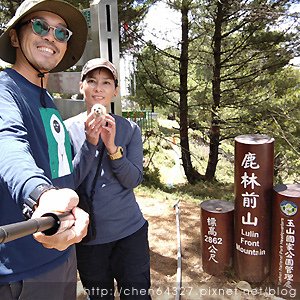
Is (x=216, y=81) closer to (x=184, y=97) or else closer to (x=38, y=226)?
(x=184, y=97)

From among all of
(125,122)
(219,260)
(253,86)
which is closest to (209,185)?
(253,86)

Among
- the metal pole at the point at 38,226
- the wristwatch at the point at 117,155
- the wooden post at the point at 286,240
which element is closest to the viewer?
the metal pole at the point at 38,226

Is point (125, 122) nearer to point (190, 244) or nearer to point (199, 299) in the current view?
point (199, 299)

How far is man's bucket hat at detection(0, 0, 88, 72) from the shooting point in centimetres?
121

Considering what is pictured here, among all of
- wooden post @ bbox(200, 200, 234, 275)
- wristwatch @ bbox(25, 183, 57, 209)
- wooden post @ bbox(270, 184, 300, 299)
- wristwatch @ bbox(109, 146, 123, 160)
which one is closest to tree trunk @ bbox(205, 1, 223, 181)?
wooden post @ bbox(200, 200, 234, 275)

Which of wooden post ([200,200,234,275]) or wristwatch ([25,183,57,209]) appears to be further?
wooden post ([200,200,234,275])

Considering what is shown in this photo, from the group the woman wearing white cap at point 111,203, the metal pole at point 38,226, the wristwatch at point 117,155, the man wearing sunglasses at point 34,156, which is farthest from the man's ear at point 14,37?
the metal pole at point 38,226

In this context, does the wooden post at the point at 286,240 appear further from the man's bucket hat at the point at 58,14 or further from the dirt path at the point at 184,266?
the man's bucket hat at the point at 58,14

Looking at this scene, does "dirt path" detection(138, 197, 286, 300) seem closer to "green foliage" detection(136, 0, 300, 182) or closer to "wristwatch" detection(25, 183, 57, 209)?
"wristwatch" detection(25, 183, 57, 209)

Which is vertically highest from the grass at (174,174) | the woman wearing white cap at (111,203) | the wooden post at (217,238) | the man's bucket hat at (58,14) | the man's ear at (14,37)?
the man's bucket hat at (58,14)

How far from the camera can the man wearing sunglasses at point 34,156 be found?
0.81m

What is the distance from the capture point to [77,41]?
1.61m

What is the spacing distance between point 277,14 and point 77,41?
21.1 ft

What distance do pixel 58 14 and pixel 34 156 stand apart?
0.61 m
